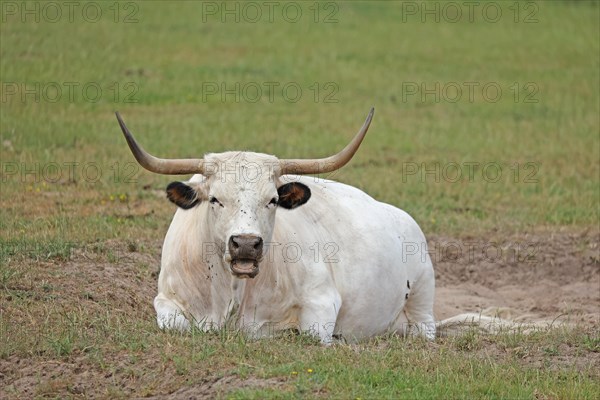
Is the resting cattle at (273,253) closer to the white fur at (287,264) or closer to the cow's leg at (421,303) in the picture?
the white fur at (287,264)

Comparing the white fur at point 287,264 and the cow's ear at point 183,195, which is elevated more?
the cow's ear at point 183,195

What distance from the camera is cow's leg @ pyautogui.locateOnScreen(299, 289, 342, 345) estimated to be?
29.3 ft

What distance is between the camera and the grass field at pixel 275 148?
761cm

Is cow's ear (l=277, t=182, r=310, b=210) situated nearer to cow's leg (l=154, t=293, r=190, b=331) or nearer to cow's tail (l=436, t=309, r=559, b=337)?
cow's leg (l=154, t=293, r=190, b=331)

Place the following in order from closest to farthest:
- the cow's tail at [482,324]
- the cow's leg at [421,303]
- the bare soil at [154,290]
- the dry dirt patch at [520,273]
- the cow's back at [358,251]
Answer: the bare soil at [154,290] → the cow's back at [358,251] → the cow's tail at [482,324] → the cow's leg at [421,303] → the dry dirt patch at [520,273]

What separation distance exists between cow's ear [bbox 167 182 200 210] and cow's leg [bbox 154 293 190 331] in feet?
2.54

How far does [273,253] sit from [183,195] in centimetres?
91

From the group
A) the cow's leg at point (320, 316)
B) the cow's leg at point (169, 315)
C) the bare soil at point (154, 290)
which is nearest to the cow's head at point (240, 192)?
the cow's leg at point (169, 315)

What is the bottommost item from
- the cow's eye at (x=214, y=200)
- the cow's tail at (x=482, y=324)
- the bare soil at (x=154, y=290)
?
the cow's tail at (x=482, y=324)

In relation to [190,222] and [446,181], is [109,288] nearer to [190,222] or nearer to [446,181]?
[190,222]

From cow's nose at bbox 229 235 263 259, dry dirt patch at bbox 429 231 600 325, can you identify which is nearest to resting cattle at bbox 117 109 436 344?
cow's nose at bbox 229 235 263 259

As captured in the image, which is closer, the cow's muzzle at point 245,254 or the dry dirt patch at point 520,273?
the cow's muzzle at point 245,254

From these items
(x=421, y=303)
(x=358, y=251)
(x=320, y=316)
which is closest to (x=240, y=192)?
(x=320, y=316)

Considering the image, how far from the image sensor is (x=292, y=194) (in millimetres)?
8812
